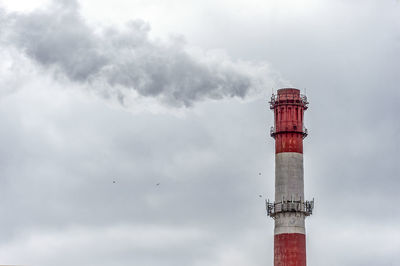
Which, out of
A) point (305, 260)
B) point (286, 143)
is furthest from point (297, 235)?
point (286, 143)

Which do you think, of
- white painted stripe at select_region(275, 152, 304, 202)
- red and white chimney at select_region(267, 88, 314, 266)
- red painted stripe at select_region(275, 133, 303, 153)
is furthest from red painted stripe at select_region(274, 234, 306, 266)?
red painted stripe at select_region(275, 133, 303, 153)

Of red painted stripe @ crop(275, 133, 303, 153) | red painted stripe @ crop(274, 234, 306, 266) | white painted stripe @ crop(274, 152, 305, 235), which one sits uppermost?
red painted stripe @ crop(275, 133, 303, 153)

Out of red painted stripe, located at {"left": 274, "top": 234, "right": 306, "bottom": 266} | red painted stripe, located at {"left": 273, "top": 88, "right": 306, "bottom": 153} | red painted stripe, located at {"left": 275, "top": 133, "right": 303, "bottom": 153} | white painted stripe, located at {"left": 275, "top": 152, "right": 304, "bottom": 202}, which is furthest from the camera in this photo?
red painted stripe, located at {"left": 273, "top": 88, "right": 306, "bottom": 153}

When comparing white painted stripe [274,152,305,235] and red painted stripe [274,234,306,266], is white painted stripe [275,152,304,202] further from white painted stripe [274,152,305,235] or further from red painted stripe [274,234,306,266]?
red painted stripe [274,234,306,266]

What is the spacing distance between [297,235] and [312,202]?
440 cm

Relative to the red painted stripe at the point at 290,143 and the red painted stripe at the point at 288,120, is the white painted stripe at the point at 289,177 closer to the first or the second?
the red painted stripe at the point at 290,143

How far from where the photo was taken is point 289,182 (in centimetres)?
10744

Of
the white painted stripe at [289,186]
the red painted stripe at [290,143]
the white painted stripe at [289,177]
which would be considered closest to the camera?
the white painted stripe at [289,186]

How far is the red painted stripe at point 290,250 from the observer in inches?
4141

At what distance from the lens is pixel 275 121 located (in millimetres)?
110188

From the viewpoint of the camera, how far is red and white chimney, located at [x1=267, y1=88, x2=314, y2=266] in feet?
347

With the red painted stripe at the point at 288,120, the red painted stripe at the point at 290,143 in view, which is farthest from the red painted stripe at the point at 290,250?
the red painted stripe at the point at 288,120

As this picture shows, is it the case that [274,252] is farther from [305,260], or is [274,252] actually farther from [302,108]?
[302,108]

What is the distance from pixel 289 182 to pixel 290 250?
24.7 feet
